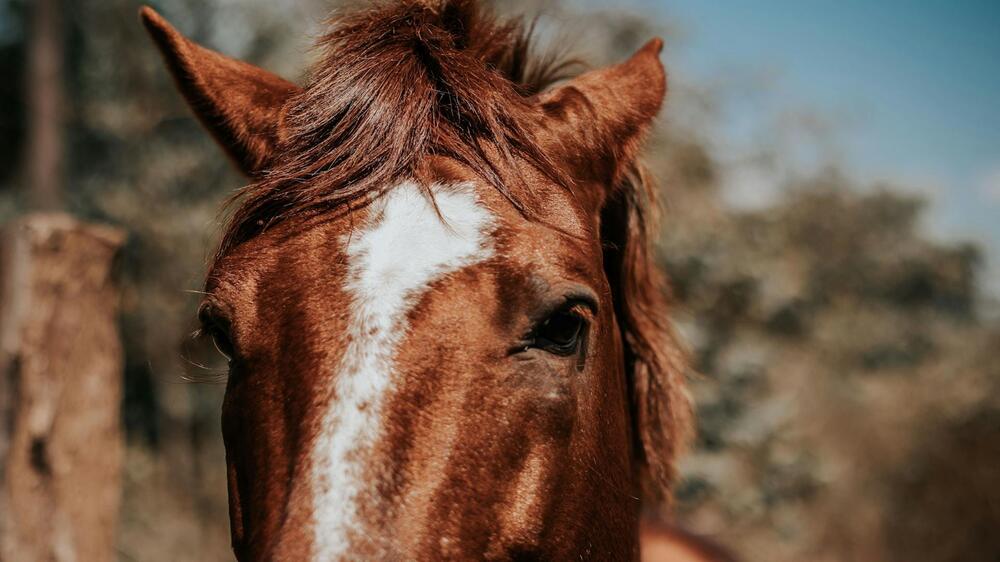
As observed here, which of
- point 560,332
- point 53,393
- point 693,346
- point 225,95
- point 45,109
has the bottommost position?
point 45,109

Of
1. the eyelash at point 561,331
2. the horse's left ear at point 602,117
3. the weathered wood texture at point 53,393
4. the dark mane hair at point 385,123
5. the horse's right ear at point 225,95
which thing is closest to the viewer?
the eyelash at point 561,331

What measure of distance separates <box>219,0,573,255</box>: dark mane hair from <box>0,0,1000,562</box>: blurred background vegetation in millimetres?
6606

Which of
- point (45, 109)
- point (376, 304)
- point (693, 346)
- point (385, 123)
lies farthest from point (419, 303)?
point (45, 109)

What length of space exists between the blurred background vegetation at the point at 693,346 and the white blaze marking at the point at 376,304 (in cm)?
A: 689

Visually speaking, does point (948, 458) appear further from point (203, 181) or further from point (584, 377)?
point (203, 181)

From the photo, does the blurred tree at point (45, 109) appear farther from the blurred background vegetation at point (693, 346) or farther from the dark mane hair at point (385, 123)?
the dark mane hair at point (385, 123)

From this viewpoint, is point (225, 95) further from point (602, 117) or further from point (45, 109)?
point (45, 109)

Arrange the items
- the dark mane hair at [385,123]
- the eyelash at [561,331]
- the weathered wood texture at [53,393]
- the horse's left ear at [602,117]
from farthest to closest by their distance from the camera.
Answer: the weathered wood texture at [53,393] < the horse's left ear at [602,117] < the dark mane hair at [385,123] < the eyelash at [561,331]

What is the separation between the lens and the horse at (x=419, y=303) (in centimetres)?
151

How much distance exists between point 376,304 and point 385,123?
0.57m

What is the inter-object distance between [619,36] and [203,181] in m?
7.62

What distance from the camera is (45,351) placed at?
11.6 ft

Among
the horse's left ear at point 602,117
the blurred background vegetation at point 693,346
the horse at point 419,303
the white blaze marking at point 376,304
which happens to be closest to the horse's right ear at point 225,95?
the horse at point 419,303

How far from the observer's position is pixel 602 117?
222 centimetres
